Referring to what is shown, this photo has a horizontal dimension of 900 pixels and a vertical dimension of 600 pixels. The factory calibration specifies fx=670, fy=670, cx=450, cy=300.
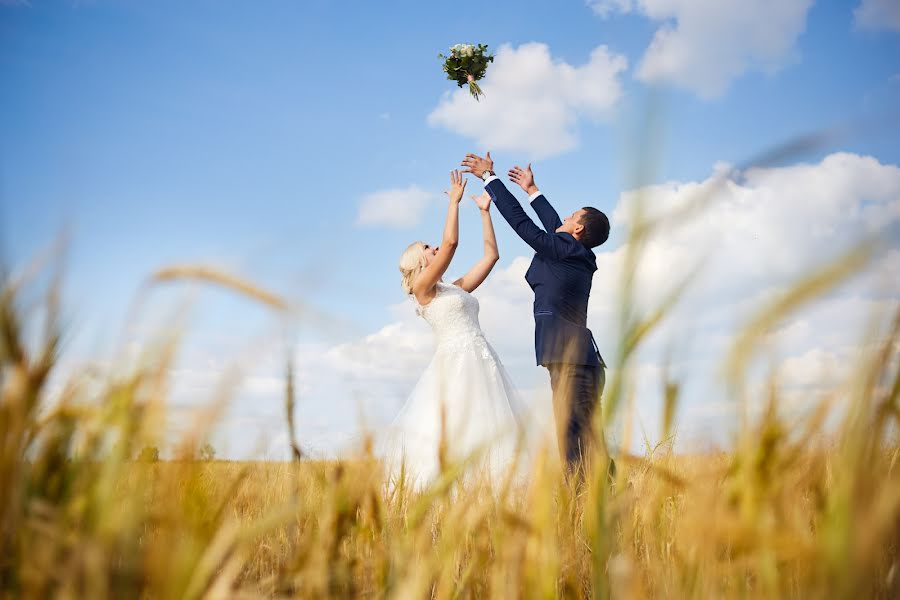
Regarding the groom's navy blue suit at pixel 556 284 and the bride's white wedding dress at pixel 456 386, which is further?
the bride's white wedding dress at pixel 456 386

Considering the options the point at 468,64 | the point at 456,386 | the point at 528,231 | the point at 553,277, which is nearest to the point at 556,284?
the point at 553,277

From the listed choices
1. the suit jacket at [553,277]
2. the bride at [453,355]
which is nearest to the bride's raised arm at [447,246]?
the bride at [453,355]

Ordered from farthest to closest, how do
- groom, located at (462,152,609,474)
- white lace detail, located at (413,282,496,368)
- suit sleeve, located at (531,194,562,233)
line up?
white lace detail, located at (413,282,496,368)
suit sleeve, located at (531,194,562,233)
groom, located at (462,152,609,474)

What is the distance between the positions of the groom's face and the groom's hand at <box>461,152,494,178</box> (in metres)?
0.94

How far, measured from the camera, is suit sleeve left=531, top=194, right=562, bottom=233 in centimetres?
601

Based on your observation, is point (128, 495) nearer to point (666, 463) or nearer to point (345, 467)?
point (345, 467)

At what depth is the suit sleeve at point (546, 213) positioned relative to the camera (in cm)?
601

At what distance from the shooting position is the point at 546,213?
6066 millimetres

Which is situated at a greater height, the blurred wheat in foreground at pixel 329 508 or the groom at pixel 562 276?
the groom at pixel 562 276

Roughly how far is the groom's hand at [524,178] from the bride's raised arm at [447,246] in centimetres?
54

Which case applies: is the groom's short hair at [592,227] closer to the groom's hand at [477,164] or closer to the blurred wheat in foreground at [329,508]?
the groom's hand at [477,164]

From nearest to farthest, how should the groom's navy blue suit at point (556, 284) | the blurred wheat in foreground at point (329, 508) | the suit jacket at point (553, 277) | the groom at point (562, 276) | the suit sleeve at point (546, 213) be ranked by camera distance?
the blurred wheat in foreground at point (329, 508) → the groom at point (562, 276) → the groom's navy blue suit at point (556, 284) → the suit jacket at point (553, 277) → the suit sleeve at point (546, 213)

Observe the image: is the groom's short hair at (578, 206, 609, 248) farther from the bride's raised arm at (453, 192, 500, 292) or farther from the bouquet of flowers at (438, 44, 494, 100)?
the bouquet of flowers at (438, 44, 494, 100)

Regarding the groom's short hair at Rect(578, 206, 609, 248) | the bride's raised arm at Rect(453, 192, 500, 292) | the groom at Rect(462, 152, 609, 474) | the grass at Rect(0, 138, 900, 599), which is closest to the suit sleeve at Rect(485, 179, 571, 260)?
the groom at Rect(462, 152, 609, 474)
